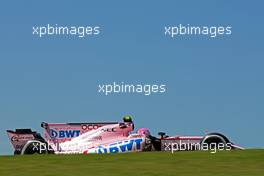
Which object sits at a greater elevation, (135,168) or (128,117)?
(128,117)

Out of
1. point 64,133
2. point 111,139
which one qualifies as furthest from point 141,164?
point 64,133

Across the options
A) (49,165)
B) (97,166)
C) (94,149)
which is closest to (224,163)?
(97,166)

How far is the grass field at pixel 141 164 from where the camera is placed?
1213cm

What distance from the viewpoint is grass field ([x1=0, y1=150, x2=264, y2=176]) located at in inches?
478

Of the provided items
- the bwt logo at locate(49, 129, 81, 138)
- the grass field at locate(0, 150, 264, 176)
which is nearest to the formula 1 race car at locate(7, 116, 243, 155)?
the bwt logo at locate(49, 129, 81, 138)

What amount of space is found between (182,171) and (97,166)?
2.26m

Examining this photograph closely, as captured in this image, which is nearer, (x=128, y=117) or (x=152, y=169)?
(x=152, y=169)

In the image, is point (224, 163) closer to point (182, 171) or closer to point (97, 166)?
point (182, 171)

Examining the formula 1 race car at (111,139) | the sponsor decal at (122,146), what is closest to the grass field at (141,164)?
the formula 1 race car at (111,139)

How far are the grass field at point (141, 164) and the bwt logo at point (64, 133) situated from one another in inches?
163

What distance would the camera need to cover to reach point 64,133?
64.2ft

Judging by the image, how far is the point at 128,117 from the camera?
19.0m

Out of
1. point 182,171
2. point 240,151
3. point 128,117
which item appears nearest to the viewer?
point 182,171

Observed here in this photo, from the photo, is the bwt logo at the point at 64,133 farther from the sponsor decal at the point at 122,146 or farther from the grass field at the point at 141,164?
the grass field at the point at 141,164
